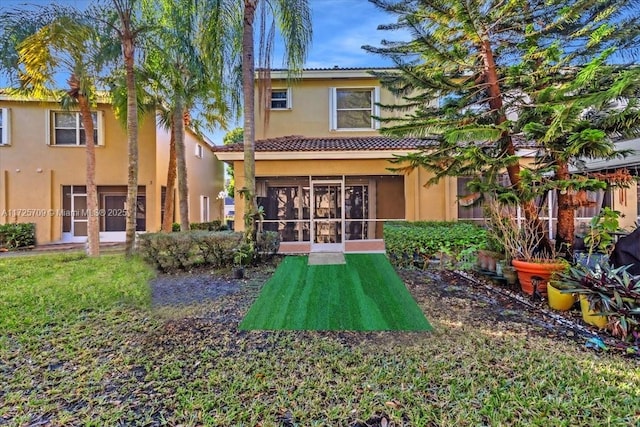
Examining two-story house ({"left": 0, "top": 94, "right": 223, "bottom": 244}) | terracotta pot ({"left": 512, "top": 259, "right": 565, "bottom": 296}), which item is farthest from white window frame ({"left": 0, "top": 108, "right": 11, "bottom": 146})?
terracotta pot ({"left": 512, "top": 259, "right": 565, "bottom": 296})

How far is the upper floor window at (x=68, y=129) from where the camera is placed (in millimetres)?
15930

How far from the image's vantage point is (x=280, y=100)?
14.7 metres

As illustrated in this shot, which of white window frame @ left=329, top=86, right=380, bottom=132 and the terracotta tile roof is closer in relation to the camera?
the terracotta tile roof

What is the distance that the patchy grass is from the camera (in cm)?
301

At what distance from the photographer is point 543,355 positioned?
4.04 meters

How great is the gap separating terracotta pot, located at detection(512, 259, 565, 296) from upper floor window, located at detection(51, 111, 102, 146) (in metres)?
17.9

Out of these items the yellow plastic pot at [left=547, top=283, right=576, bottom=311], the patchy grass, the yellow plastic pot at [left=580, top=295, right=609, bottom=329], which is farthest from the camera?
the yellow plastic pot at [left=547, top=283, right=576, bottom=311]

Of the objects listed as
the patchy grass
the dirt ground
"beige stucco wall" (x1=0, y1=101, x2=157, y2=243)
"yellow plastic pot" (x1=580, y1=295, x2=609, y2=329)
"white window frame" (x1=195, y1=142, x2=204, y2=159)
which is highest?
"white window frame" (x1=195, y1=142, x2=204, y2=159)

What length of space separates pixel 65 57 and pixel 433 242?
12336mm

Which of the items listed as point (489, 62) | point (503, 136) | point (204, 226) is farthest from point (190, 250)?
point (204, 226)

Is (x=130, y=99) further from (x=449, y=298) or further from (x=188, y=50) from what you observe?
(x=449, y=298)

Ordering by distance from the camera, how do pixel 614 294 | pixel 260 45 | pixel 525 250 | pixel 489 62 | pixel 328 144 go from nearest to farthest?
1. pixel 614 294
2. pixel 525 250
3. pixel 489 62
4. pixel 260 45
5. pixel 328 144

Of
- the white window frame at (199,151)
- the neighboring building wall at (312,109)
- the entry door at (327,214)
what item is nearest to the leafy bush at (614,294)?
the entry door at (327,214)

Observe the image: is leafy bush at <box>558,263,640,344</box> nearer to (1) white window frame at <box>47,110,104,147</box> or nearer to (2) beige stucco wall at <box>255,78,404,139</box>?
(2) beige stucco wall at <box>255,78,404,139</box>
